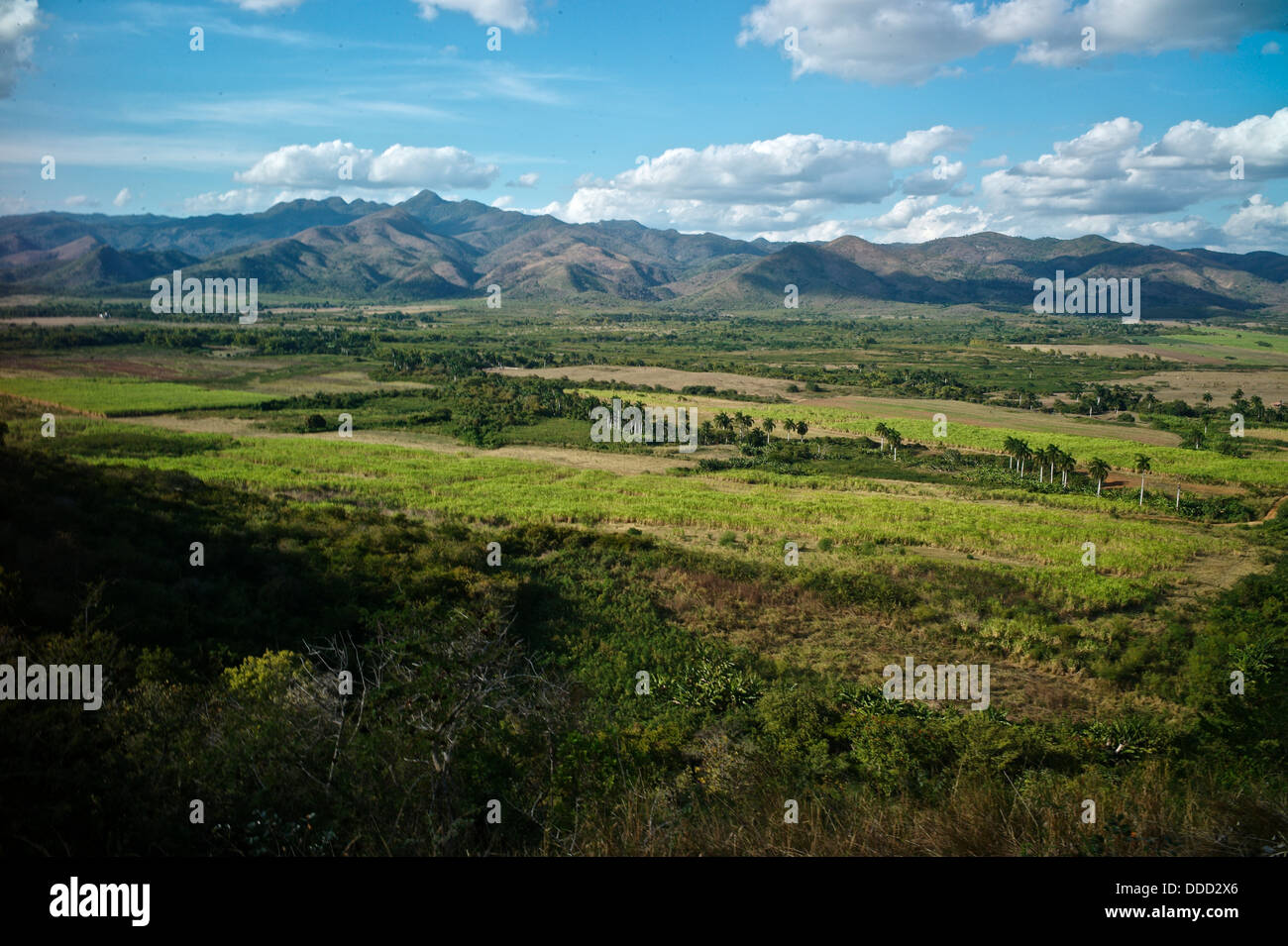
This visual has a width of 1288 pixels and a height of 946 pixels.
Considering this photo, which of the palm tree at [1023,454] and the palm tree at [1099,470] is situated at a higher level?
the palm tree at [1023,454]

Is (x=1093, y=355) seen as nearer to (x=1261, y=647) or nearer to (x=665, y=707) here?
(x=1261, y=647)

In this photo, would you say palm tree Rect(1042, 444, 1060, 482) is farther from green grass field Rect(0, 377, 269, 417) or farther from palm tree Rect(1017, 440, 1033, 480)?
green grass field Rect(0, 377, 269, 417)

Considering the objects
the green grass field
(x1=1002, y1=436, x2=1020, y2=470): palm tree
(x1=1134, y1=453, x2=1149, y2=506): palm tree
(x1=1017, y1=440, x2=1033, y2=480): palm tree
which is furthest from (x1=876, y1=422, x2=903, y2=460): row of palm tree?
the green grass field

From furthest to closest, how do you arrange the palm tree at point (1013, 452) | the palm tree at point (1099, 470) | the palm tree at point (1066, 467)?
the palm tree at point (1013, 452), the palm tree at point (1066, 467), the palm tree at point (1099, 470)

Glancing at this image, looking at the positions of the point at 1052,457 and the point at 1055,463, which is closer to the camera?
the point at 1052,457

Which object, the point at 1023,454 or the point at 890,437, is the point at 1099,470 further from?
the point at 890,437

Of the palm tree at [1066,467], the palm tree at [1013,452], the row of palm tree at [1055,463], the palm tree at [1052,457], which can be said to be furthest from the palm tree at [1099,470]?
the palm tree at [1013,452]

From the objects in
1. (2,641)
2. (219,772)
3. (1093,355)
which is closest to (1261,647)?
(219,772)

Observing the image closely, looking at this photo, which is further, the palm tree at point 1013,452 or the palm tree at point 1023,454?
the palm tree at point 1013,452

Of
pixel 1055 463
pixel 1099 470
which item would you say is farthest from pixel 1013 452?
pixel 1099 470

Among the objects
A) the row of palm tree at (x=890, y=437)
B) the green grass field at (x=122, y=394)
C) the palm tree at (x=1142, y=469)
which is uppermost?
the green grass field at (x=122, y=394)

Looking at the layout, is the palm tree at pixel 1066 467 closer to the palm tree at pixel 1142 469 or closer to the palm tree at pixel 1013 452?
the palm tree at pixel 1013 452
